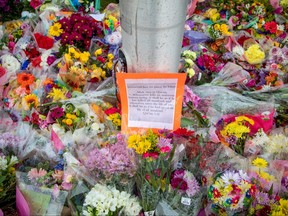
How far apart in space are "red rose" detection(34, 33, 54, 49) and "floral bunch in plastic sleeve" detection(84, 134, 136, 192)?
1508mm

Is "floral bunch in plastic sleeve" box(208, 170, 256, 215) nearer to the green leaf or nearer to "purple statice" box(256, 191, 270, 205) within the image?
"purple statice" box(256, 191, 270, 205)

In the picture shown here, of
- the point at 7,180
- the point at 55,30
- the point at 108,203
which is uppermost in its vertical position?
the point at 55,30

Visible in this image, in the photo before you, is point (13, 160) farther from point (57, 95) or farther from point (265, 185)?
point (265, 185)

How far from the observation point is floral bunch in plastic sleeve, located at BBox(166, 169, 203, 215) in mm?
1742

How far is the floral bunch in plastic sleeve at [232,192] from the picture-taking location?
1.67 metres

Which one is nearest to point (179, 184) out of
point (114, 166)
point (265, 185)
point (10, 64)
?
point (114, 166)

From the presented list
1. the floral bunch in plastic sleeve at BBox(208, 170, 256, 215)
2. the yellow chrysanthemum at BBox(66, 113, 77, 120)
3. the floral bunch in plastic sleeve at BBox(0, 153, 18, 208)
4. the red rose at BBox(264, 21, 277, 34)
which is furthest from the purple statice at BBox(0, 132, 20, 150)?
the red rose at BBox(264, 21, 277, 34)

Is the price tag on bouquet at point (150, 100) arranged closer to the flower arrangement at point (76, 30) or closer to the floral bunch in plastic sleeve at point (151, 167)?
the floral bunch in plastic sleeve at point (151, 167)

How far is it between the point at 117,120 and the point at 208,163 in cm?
66

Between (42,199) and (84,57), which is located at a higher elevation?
(84,57)

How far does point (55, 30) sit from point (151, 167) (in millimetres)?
1742

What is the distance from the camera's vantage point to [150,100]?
2.11 metres

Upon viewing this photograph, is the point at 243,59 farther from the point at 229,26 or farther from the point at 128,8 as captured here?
the point at 128,8

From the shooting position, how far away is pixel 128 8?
75.8 inches
